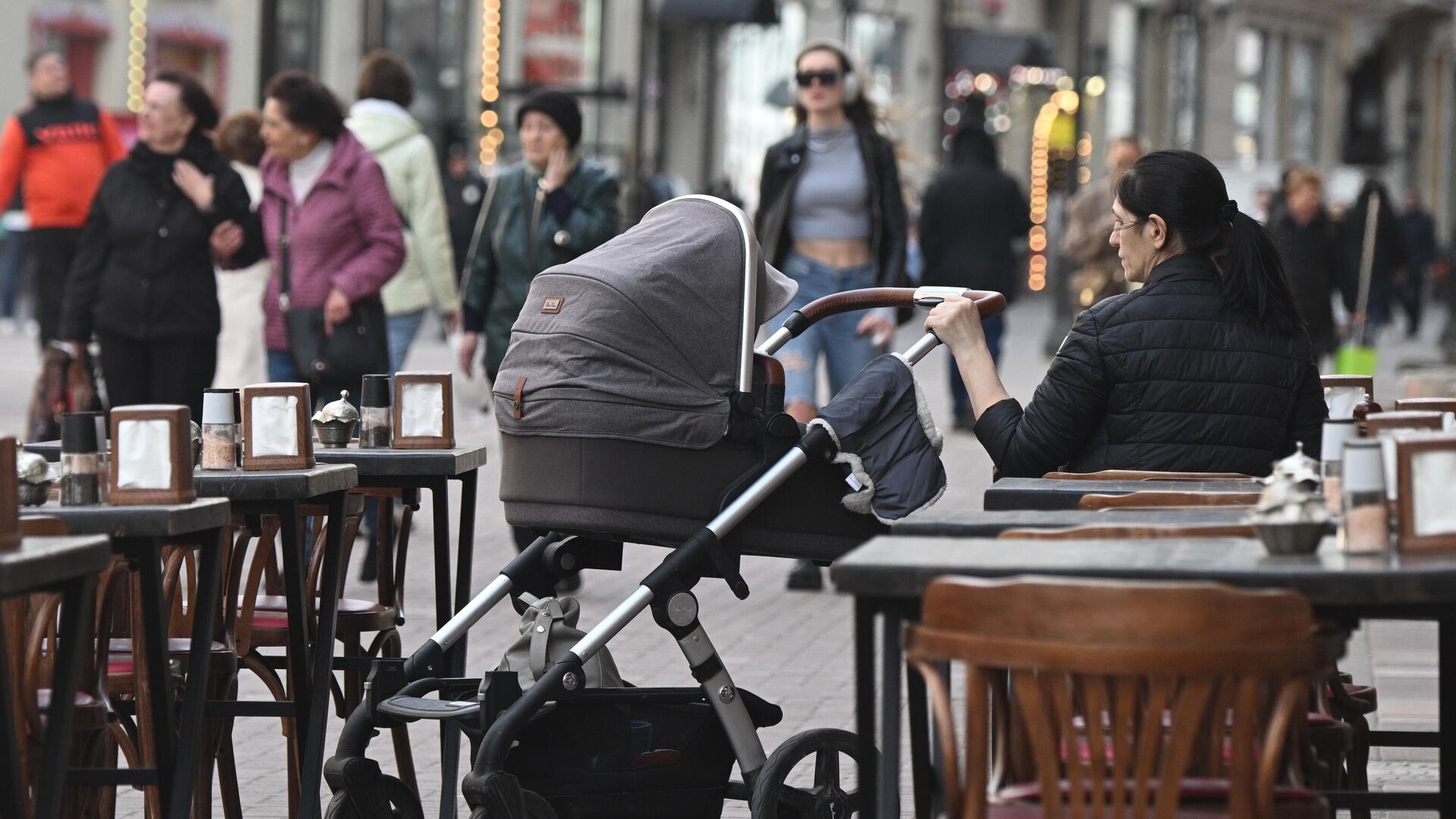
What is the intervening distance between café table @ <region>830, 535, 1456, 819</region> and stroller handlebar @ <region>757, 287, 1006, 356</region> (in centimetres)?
125

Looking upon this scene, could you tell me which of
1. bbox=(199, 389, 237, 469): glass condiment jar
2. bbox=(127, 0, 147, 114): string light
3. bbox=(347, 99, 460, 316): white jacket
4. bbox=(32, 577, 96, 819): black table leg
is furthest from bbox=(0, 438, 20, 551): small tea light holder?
bbox=(127, 0, 147, 114): string light

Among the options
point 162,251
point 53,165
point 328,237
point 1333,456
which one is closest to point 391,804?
point 1333,456

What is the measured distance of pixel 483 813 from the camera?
14.7ft

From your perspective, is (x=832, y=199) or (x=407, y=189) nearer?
(x=832, y=199)

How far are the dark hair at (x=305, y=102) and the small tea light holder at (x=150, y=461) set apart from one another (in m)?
4.33

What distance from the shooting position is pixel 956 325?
4977 millimetres

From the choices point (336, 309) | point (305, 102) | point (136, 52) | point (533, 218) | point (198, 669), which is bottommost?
point (198, 669)

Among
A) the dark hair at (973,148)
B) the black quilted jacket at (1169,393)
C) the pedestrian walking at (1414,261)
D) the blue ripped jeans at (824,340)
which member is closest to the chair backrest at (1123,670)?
the black quilted jacket at (1169,393)

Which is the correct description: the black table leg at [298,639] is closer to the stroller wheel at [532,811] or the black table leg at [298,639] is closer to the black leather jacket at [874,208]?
the stroller wheel at [532,811]

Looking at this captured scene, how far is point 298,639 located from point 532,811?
0.69 metres

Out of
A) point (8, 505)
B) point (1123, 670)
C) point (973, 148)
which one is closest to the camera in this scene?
point (1123, 670)

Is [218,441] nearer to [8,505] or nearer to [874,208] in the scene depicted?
[8,505]

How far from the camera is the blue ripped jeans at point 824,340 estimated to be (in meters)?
9.05

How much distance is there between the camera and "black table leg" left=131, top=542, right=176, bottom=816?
4.04 metres
